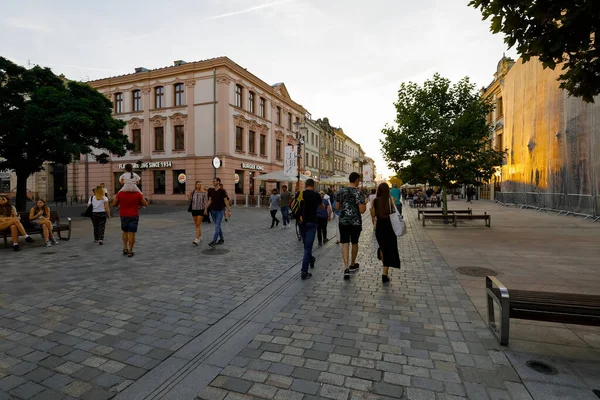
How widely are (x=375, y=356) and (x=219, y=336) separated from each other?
1.64 metres

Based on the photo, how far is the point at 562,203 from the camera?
17984 millimetres

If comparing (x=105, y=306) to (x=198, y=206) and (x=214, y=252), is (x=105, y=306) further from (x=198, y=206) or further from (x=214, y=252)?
(x=198, y=206)

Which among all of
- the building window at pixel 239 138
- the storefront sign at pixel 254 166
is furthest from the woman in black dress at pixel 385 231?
the storefront sign at pixel 254 166

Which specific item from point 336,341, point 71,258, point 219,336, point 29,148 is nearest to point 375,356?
point 336,341

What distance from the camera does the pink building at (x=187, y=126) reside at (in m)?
28.7

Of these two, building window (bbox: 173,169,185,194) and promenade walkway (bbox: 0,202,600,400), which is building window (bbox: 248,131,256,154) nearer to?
building window (bbox: 173,169,185,194)

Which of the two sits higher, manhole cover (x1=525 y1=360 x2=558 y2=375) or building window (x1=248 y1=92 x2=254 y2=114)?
building window (x1=248 y1=92 x2=254 y2=114)

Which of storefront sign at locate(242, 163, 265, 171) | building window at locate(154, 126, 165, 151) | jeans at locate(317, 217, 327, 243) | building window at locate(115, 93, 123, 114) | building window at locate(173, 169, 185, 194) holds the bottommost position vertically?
jeans at locate(317, 217, 327, 243)

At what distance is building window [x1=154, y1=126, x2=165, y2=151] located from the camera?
30875 millimetres

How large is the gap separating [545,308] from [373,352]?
1599 mm

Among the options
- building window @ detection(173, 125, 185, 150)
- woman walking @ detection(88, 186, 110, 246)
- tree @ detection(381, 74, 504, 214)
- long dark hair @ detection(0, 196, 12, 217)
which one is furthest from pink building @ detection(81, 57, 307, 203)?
long dark hair @ detection(0, 196, 12, 217)

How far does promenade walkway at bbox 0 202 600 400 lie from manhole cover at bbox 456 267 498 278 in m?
0.17

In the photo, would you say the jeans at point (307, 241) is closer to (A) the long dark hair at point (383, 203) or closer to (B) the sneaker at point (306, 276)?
(B) the sneaker at point (306, 276)

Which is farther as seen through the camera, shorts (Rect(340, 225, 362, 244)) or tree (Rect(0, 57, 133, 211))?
tree (Rect(0, 57, 133, 211))
